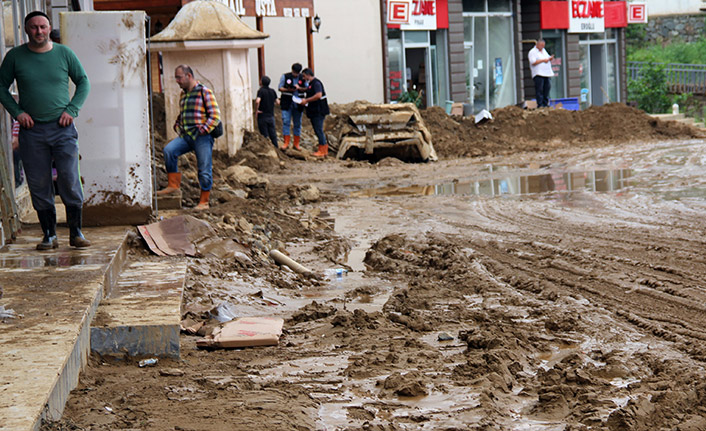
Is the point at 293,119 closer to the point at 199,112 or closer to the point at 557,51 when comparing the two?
the point at 199,112

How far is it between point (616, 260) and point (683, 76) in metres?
35.2

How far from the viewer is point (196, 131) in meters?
11.4

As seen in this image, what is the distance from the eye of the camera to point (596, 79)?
1411 inches

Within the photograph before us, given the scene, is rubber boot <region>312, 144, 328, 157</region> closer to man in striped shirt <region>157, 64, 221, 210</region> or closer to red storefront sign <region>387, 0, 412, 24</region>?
red storefront sign <region>387, 0, 412, 24</region>

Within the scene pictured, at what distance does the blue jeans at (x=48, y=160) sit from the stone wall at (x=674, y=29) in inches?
1737

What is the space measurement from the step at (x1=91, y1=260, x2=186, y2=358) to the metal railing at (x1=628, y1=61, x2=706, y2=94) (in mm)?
35341

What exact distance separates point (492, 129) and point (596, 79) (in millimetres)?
13452

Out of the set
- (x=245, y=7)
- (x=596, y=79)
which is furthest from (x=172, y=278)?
(x=596, y=79)

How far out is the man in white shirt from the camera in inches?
997

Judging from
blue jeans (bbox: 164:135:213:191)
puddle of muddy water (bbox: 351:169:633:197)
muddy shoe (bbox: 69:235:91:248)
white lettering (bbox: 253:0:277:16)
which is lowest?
puddle of muddy water (bbox: 351:169:633:197)

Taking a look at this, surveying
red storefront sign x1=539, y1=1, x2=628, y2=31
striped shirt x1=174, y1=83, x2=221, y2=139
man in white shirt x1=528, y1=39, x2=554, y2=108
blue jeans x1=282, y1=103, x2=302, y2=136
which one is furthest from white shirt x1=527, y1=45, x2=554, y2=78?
striped shirt x1=174, y1=83, x2=221, y2=139

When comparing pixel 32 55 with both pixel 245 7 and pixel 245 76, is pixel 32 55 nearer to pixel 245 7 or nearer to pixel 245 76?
pixel 245 76

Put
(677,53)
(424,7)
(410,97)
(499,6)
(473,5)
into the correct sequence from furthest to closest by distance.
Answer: (677,53) < (499,6) < (473,5) < (424,7) < (410,97)

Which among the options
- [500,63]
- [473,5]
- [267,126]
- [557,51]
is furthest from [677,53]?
[267,126]
